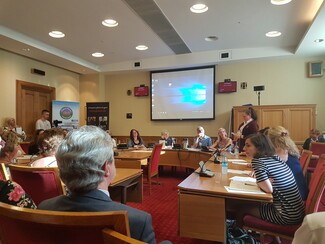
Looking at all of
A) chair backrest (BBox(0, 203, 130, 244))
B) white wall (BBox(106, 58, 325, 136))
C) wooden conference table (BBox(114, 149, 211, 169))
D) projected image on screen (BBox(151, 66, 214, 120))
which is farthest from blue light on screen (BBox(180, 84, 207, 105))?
chair backrest (BBox(0, 203, 130, 244))

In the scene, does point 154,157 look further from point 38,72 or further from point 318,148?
point 38,72

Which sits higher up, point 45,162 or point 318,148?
point 45,162

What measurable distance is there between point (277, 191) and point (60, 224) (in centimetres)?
175

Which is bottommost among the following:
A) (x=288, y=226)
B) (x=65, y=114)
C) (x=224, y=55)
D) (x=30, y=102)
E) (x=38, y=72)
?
(x=288, y=226)

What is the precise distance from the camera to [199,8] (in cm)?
427

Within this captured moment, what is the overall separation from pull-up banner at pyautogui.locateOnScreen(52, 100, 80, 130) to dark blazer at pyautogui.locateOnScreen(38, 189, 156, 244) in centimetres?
689

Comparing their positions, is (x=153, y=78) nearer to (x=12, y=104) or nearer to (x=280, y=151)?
(x=12, y=104)

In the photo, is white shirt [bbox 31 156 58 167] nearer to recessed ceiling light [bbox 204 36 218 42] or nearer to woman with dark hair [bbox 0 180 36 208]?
woman with dark hair [bbox 0 180 36 208]

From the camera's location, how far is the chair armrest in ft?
1.99

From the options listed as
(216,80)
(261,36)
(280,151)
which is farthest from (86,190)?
(216,80)

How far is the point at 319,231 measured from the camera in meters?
0.65

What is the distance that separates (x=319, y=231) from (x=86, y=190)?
0.76 meters

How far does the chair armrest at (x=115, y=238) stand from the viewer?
23.9 inches

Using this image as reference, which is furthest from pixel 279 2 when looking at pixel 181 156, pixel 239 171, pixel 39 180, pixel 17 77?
pixel 17 77
